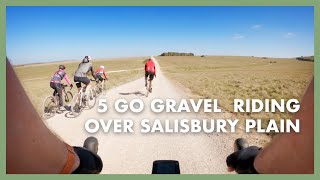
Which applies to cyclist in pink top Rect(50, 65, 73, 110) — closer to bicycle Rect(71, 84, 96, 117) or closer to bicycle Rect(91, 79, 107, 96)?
bicycle Rect(71, 84, 96, 117)

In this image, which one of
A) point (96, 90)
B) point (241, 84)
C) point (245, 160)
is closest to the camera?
point (245, 160)

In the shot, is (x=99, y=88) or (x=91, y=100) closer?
(x=91, y=100)

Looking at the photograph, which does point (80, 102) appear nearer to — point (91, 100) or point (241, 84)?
point (91, 100)

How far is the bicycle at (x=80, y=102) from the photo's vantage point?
6575 mm

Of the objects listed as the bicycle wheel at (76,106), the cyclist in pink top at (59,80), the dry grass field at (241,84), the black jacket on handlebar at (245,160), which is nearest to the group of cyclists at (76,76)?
the cyclist in pink top at (59,80)

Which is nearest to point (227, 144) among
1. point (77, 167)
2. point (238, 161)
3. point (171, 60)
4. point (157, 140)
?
point (157, 140)

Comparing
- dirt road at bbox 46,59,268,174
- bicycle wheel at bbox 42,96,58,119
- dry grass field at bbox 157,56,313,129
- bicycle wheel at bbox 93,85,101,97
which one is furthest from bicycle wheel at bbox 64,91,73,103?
Result: dry grass field at bbox 157,56,313,129

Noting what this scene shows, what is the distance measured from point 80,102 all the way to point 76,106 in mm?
161

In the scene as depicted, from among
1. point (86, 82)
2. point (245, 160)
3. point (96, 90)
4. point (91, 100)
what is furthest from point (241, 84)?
point (245, 160)

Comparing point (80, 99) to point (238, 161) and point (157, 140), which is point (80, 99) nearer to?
point (157, 140)

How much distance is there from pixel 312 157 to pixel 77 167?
2.62 feet

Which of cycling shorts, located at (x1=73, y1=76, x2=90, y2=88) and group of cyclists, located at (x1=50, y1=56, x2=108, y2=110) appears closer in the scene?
group of cyclists, located at (x1=50, y1=56, x2=108, y2=110)

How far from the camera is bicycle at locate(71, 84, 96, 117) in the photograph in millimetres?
6575

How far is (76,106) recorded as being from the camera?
6680mm
